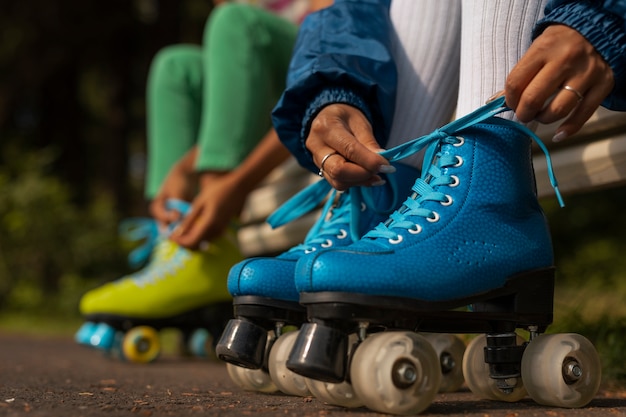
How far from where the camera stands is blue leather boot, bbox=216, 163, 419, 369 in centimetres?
107

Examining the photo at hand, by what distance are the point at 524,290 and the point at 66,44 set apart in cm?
521

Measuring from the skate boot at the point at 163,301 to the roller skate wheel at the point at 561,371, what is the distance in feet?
3.27

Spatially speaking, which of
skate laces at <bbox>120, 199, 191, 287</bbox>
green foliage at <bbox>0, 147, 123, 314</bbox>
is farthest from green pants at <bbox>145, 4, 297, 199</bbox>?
green foliage at <bbox>0, 147, 123, 314</bbox>

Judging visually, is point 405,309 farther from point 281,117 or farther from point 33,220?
point 33,220

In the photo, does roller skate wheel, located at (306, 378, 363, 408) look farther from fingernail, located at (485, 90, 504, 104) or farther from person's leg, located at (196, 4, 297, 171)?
person's leg, located at (196, 4, 297, 171)

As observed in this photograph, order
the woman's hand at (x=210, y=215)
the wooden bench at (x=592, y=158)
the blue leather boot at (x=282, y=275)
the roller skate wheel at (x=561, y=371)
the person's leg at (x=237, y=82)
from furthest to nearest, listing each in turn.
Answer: the person's leg at (x=237, y=82) → the woman's hand at (x=210, y=215) → the wooden bench at (x=592, y=158) → the blue leather boot at (x=282, y=275) → the roller skate wheel at (x=561, y=371)

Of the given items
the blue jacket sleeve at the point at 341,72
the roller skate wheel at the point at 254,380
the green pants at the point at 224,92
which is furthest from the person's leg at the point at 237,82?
the roller skate wheel at the point at 254,380

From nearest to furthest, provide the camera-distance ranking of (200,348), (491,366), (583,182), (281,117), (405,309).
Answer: (405,309), (491,366), (281,117), (583,182), (200,348)

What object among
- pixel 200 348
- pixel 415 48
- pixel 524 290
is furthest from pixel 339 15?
pixel 200 348

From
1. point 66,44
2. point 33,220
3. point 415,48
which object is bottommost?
point 415,48

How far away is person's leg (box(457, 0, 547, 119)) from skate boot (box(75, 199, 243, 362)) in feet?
3.02

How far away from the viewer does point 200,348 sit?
2.11 meters

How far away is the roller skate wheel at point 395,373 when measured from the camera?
0.86 metres

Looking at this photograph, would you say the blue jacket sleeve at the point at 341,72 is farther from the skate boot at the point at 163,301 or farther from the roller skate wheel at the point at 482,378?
the skate boot at the point at 163,301
